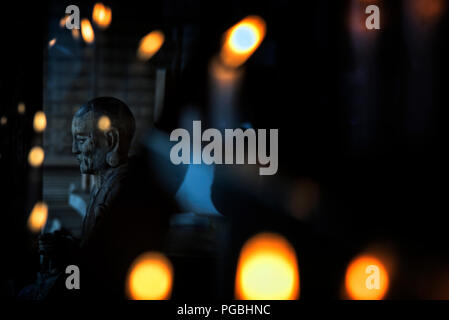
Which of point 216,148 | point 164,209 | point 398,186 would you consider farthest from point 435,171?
point 164,209

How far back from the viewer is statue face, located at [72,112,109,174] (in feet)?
3.22

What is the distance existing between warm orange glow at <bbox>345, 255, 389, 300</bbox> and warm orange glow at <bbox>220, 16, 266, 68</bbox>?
2.59 feet

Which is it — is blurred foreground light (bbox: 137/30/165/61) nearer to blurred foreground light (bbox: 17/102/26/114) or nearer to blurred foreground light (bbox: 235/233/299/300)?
blurred foreground light (bbox: 17/102/26/114)

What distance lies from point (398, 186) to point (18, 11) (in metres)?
1.43

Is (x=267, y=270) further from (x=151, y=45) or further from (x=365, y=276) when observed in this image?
(x=151, y=45)

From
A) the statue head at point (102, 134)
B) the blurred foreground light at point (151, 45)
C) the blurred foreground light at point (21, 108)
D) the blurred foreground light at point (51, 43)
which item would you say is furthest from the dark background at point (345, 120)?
the blurred foreground light at point (51, 43)

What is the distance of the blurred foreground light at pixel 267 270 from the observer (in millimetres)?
1156

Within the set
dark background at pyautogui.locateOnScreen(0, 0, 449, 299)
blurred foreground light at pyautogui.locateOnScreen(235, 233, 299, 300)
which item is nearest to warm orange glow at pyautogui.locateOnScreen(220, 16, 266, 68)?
dark background at pyautogui.locateOnScreen(0, 0, 449, 299)

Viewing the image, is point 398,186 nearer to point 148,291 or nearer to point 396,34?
point 396,34

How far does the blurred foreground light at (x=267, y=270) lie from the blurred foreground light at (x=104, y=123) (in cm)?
57

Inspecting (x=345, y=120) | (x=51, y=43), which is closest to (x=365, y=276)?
(x=345, y=120)

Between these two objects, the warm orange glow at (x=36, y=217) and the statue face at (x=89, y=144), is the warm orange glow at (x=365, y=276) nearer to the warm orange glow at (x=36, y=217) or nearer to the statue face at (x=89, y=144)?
the statue face at (x=89, y=144)

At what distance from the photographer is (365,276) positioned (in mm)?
1266

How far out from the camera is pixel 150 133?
1.18 m
